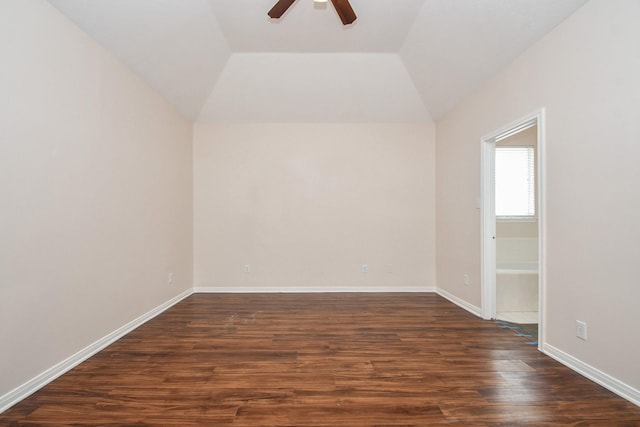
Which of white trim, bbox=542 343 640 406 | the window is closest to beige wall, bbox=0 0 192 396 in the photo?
white trim, bbox=542 343 640 406

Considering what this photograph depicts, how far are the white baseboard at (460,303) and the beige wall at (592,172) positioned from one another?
1.01 meters

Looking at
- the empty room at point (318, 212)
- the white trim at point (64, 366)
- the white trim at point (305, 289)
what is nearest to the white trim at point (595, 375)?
the empty room at point (318, 212)

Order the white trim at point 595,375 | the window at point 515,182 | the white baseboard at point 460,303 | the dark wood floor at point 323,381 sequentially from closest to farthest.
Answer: the dark wood floor at point 323,381, the white trim at point 595,375, the white baseboard at point 460,303, the window at point 515,182

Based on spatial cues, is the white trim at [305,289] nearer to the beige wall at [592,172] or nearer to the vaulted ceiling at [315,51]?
the beige wall at [592,172]

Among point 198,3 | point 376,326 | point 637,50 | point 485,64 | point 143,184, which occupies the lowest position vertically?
point 376,326

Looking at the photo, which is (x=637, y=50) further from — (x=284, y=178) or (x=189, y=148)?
(x=189, y=148)

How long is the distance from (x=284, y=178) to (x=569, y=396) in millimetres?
3769

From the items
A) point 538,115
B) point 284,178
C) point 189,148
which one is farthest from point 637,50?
point 189,148

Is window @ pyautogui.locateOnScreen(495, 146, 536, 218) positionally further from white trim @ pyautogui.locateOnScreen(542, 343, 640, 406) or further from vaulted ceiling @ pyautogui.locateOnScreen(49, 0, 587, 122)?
white trim @ pyautogui.locateOnScreen(542, 343, 640, 406)

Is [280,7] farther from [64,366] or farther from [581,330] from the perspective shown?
[581,330]

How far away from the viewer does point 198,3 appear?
2.62 meters

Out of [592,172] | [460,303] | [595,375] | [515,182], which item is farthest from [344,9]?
[515,182]

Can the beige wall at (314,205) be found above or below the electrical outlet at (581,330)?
above

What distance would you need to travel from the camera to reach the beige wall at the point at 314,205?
14.3 feet
